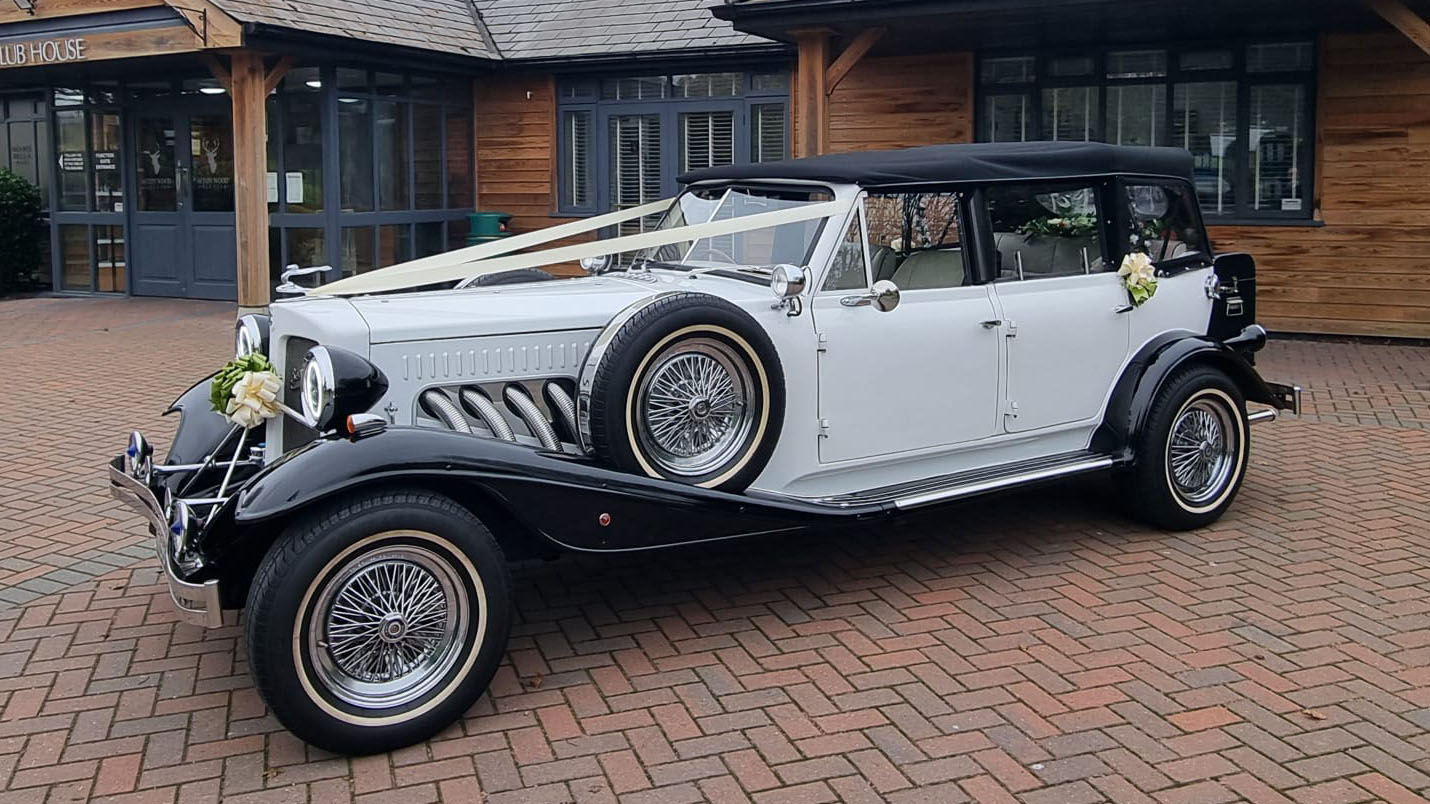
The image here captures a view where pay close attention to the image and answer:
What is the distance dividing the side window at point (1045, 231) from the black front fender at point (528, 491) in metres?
1.67

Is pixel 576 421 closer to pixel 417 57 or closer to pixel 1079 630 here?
pixel 1079 630

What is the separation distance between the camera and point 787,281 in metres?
4.69

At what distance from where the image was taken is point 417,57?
49.4 feet

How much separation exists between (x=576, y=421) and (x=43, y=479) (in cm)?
407

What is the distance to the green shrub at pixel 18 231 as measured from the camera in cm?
1688

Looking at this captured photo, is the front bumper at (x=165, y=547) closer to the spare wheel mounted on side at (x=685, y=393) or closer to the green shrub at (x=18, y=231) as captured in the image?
the spare wheel mounted on side at (x=685, y=393)

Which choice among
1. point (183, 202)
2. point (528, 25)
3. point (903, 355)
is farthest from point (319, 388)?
point (528, 25)

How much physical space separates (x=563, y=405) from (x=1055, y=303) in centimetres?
236

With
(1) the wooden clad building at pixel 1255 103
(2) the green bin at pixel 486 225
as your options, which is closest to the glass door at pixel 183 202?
(2) the green bin at pixel 486 225

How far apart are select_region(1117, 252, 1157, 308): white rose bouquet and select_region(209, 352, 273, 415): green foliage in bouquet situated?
12.4 feet

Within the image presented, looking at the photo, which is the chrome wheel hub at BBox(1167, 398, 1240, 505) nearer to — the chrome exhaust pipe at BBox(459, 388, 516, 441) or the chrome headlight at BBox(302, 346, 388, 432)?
the chrome exhaust pipe at BBox(459, 388, 516, 441)

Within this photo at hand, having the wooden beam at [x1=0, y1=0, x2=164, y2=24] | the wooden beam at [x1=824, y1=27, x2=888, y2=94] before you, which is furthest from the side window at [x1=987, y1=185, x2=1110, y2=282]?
the wooden beam at [x1=0, y1=0, x2=164, y2=24]

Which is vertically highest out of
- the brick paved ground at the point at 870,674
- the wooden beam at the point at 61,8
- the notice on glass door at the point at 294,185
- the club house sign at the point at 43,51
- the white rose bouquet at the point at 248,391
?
the wooden beam at the point at 61,8

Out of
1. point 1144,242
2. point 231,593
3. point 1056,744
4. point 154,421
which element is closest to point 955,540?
point 1144,242
